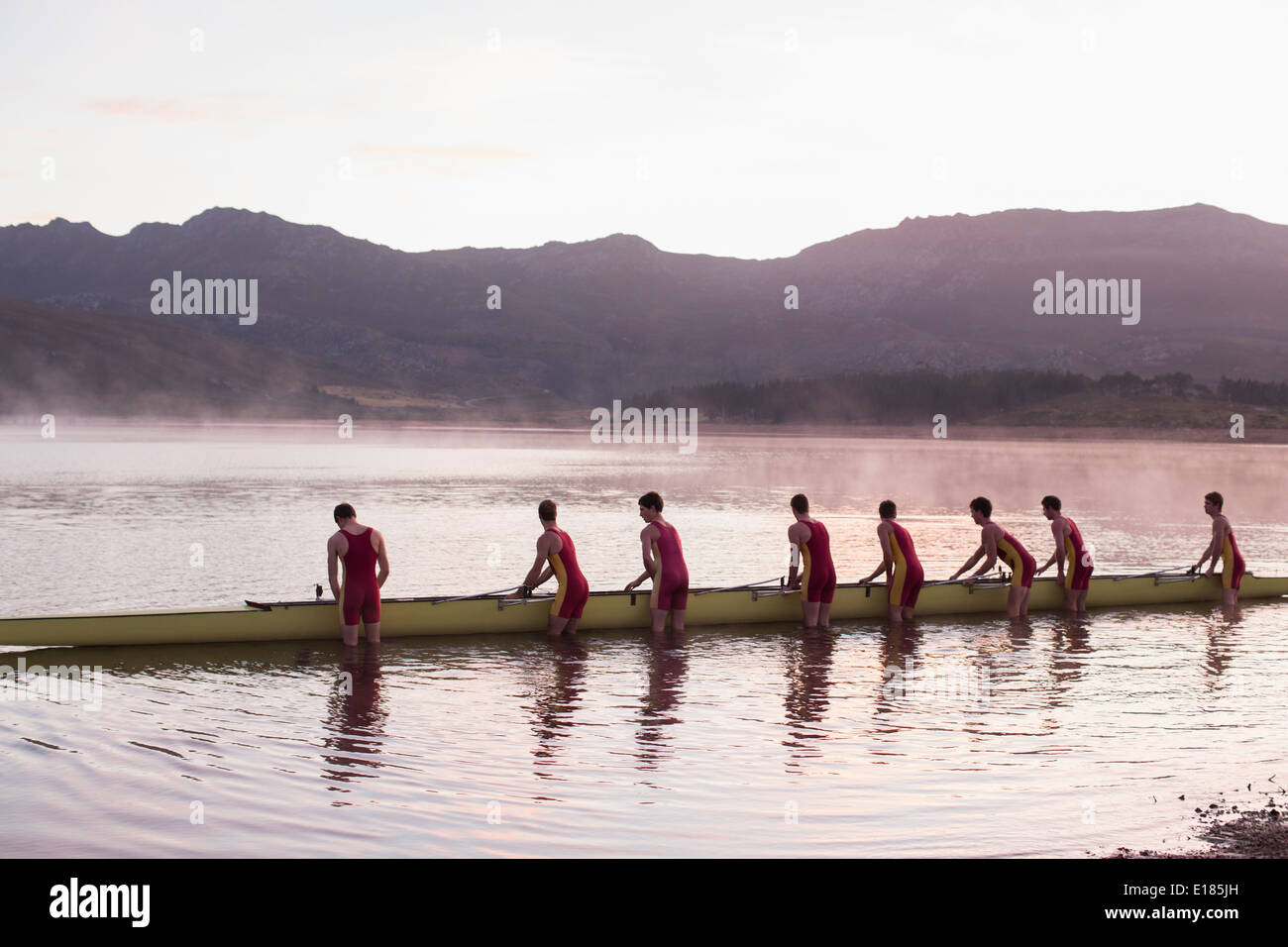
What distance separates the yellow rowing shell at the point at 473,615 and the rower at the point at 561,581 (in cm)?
35

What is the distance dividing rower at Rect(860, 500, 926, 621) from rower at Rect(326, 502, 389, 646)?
7.79 meters

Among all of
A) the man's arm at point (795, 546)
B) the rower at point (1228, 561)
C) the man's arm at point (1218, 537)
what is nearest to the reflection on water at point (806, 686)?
the man's arm at point (795, 546)

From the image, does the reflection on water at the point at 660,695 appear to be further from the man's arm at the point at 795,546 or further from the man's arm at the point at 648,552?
the man's arm at the point at 795,546

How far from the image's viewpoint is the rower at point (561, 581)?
16.8 metres

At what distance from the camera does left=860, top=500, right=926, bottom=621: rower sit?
19.2 metres

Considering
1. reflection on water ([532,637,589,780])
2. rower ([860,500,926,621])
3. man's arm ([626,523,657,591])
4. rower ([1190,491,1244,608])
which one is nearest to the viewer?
reflection on water ([532,637,589,780])

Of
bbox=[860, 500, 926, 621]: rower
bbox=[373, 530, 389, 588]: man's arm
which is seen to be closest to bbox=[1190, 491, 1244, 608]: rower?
bbox=[860, 500, 926, 621]: rower

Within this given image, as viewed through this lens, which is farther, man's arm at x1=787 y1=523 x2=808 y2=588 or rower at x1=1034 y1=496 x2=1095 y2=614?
rower at x1=1034 y1=496 x2=1095 y2=614

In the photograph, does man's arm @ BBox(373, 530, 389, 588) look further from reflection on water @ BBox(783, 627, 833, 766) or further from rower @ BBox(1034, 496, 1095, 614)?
rower @ BBox(1034, 496, 1095, 614)

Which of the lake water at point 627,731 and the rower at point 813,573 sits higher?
the rower at point 813,573

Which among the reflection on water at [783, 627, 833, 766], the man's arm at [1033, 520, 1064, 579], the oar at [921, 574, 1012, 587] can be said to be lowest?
the reflection on water at [783, 627, 833, 766]

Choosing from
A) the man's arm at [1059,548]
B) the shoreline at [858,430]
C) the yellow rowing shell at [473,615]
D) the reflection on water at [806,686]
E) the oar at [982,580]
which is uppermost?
the shoreline at [858,430]
